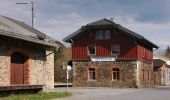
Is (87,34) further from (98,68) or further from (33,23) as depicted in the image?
(33,23)

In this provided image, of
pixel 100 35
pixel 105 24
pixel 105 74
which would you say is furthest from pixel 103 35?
pixel 105 74

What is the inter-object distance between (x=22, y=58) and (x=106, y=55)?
80.1 feet

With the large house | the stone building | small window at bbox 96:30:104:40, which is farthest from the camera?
small window at bbox 96:30:104:40

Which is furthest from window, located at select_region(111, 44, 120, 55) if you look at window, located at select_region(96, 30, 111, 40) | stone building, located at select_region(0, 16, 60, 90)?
stone building, located at select_region(0, 16, 60, 90)

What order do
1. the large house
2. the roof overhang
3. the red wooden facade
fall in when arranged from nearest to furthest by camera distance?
the roof overhang, the large house, the red wooden facade

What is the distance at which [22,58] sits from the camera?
1123 inches

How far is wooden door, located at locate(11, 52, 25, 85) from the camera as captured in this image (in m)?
27.5

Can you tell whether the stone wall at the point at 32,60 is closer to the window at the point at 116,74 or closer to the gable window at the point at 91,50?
the window at the point at 116,74

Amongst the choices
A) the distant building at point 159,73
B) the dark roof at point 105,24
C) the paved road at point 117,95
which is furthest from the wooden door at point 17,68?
the distant building at point 159,73

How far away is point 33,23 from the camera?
133ft

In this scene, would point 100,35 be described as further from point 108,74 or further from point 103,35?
point 108,74

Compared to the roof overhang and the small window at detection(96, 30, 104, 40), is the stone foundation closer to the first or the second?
the small window at detection(96, 30, 104, 40)

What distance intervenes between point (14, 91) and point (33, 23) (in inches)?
592

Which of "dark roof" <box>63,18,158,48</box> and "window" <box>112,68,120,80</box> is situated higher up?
"dark roof" <box>63,18,158,48</box>
